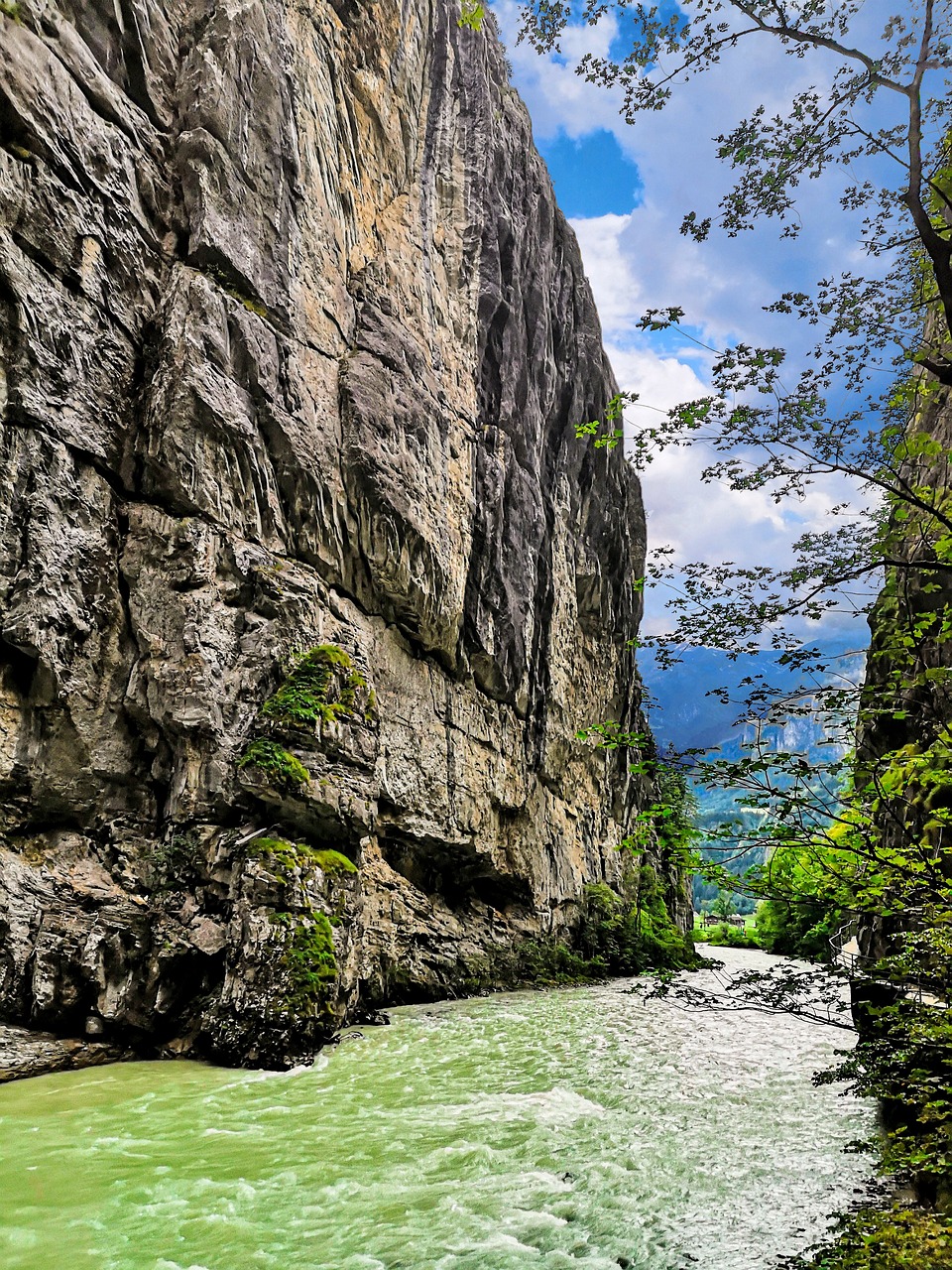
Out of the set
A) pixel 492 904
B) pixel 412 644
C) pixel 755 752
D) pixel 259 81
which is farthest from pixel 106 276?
pixel 492 904

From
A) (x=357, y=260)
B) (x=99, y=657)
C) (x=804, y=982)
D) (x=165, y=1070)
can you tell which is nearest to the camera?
(x=804, y=982)

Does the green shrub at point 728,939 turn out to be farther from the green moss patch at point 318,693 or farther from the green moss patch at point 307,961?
the green moss patch at point 307,961

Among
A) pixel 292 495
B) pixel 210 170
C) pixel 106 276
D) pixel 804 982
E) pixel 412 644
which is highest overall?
pixel 210 170

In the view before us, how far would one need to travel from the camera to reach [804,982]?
4.29 metres

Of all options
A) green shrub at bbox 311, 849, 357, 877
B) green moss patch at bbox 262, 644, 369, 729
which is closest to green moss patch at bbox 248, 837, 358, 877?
green shrub at bbox 311, 849, 357, 877

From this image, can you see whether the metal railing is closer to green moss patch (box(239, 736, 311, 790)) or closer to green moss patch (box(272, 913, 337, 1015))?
green moss patch (box(272, 913, 337, 1015))

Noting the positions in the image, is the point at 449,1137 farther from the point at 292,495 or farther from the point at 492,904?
the point at 492,904

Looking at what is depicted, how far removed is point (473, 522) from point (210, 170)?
11879mm

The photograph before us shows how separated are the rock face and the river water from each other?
5.67ft

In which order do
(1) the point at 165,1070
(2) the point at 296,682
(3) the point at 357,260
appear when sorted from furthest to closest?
(3) the point at 357,260
(2) the point at 296,682
(1) the point at 165,1070

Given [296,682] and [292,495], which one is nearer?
[296,682]

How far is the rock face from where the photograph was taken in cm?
966

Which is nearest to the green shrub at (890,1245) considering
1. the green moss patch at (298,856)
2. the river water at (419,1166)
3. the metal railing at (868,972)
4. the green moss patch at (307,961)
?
the river water at (419,1166)

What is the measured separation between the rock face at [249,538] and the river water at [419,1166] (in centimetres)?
173
